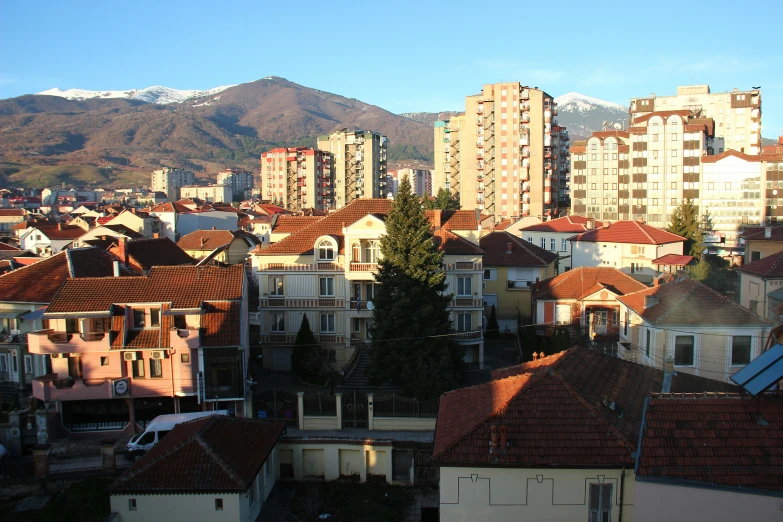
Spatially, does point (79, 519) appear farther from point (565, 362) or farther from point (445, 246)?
point (445, 246)

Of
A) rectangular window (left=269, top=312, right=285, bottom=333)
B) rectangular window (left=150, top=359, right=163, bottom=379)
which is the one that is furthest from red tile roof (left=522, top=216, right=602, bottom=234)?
rectangular window (left=150, top=359, right=163, bottom=379)

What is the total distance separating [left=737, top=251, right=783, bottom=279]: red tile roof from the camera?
31219 millimetres

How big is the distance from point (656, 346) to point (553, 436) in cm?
1114

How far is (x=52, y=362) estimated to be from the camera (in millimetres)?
25234

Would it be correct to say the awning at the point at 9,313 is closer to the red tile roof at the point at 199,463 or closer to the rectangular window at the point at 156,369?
the rectangular window at the point at 156,369

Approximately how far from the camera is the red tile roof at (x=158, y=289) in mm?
25453

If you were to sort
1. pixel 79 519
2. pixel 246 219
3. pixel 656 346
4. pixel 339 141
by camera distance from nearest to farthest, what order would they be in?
1. pixel 79 519
2. pixel 656 346
3. pixel 246 219
4. pixel 339 141

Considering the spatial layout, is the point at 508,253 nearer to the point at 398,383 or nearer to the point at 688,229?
the point at 398,383

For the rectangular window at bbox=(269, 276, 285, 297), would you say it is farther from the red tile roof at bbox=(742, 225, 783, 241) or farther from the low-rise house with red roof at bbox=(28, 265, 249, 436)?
the red tile roof at bbox=(742, 225, 783, 241)

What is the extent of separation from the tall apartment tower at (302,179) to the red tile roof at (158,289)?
100972 millimetres

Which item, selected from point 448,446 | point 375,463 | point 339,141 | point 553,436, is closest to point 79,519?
point 375,463

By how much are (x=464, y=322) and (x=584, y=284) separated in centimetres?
689

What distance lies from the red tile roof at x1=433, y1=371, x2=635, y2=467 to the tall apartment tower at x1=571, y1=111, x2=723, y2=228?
2620 inches

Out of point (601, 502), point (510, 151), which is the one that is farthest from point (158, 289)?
point (510, 151)
